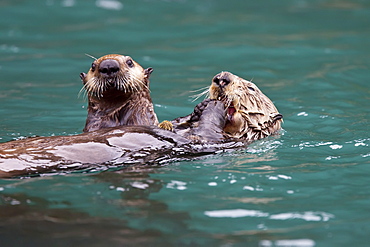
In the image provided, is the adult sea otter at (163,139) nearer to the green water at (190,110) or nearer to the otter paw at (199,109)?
the otter paw at (199,109)

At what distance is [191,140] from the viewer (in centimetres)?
554

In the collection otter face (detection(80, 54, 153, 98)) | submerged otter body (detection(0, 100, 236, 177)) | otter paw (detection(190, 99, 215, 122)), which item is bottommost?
submerged otter body (detection(0, 100, 236, 177))

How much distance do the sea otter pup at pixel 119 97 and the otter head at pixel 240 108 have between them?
729 millimetres

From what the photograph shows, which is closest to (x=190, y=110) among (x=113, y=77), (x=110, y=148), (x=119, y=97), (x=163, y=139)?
(x=119, y=97)

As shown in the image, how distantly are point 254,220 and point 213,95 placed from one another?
211 cm

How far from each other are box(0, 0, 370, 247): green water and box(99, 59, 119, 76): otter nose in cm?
122

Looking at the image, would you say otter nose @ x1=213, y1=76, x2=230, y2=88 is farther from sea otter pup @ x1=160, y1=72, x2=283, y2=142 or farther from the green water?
the green water

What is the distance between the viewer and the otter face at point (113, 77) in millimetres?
5821

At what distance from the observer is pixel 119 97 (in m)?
6.12

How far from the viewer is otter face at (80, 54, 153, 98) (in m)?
5.82

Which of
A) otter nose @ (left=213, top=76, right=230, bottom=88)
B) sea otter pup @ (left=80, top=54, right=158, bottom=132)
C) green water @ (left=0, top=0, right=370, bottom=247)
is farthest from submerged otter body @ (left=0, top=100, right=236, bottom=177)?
sea otter pup @ (left=80, top=54, right=158, bottom=132)

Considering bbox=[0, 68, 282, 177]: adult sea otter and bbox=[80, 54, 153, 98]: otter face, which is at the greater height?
bbox=[80, 54, 153, 98]: otter face

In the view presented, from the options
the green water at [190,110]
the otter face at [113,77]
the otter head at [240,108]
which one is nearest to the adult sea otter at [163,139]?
the otter head at [240,108]

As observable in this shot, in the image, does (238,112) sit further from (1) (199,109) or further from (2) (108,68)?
(2) (108,68)
